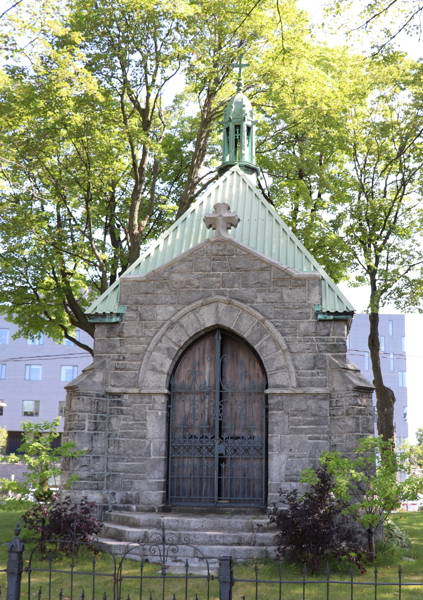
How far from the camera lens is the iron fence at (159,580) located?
6215mm

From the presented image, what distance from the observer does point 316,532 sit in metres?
9.02

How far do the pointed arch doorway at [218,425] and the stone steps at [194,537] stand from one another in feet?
2.96

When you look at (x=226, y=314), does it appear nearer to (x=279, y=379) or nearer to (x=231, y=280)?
(x=231, y=280)

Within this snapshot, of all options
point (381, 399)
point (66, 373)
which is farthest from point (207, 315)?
point (66, 373)

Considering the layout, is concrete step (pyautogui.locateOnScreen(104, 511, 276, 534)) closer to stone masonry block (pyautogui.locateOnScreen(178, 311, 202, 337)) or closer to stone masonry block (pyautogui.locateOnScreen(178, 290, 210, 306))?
stone masonry block (pyautogui.locateOnScreen(178, 311, 202, 337))

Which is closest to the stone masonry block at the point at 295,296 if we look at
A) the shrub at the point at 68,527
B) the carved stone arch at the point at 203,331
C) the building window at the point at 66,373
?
the carved stone arch at the point at 203,331

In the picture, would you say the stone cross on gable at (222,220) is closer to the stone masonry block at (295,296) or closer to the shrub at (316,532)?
the stone masonry block at (295,296)

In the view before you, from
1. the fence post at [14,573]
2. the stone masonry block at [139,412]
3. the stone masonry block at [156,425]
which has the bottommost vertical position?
the fence post at [14,573]

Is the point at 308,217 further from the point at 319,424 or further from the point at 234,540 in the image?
the point at 234,540

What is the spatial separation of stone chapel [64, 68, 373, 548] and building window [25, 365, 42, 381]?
36.3 metres

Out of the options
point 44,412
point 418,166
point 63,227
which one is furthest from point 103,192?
point 44,412

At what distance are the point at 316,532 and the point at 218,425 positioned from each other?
2.97 m

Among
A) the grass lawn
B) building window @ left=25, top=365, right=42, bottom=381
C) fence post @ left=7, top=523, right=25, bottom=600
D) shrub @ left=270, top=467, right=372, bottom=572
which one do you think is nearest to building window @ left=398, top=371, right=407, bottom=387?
building window @ left=25, top=365, right=42, bottom=381

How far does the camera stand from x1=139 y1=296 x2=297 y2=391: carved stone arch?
11.3 m
